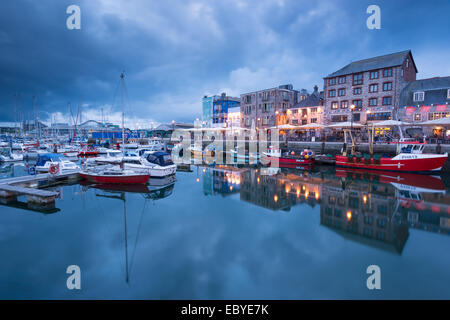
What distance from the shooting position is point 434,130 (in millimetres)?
34625

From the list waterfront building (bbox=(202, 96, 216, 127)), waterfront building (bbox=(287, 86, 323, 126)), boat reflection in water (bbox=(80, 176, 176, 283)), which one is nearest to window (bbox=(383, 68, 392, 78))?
waterfront building (bbox=(287, 86, 323, 126))

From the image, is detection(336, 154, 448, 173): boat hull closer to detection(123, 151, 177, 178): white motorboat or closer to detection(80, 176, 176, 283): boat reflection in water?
detection(123, 151, 177, 178): white motorboat

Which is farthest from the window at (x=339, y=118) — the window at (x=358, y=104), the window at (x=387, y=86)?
the window at (x=387, y=86)

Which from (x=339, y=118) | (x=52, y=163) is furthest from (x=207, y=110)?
(x=52, y=163)

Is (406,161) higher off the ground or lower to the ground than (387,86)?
lower

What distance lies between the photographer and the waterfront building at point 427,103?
34062 millimetres

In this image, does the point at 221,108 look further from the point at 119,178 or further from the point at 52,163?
the point at 119,178

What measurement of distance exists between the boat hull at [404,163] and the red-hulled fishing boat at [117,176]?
26263mm

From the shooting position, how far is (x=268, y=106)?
2349 inches

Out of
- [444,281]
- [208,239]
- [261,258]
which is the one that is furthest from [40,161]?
[444,281]

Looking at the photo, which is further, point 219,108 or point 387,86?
point 219,108

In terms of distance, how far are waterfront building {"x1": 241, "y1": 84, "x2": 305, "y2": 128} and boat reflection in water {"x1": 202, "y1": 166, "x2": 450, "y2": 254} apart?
101ft

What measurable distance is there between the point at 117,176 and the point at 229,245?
14.3 metres
